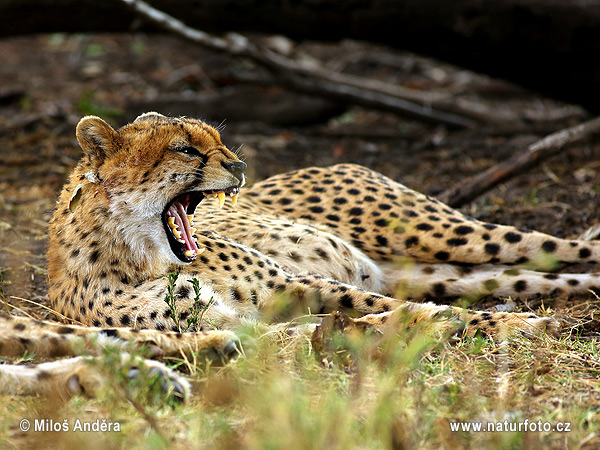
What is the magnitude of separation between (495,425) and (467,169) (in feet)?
16.6

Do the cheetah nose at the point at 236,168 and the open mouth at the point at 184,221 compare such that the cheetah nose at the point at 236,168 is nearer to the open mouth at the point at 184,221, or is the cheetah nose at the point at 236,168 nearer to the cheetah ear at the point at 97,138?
the open mouth at the point at 184,221

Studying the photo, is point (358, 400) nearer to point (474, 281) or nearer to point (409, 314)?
point (409, 314)

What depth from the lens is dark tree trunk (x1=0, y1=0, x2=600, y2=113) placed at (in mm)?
7066

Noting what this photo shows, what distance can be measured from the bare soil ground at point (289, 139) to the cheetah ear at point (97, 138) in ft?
2.59

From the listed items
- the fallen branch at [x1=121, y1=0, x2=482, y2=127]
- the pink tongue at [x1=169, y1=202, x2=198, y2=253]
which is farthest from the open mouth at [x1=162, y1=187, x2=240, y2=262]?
the fallen branch at [x1=121, y1=0, x2=482, y2=127]

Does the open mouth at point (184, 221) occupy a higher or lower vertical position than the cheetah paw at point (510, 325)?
higher

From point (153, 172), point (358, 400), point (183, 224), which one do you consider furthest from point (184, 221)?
point (358, 400)

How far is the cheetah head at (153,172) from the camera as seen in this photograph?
12.2ft

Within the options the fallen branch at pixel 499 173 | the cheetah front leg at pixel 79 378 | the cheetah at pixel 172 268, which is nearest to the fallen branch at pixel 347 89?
the fallen branch at pixel 499 173

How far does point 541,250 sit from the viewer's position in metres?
4.88

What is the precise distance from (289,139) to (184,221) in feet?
16.5

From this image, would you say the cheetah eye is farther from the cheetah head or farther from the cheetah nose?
the cheetah nose

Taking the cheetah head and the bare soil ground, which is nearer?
the cheetah head

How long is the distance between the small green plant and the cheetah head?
24 centimetres
